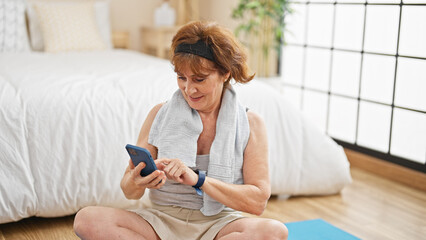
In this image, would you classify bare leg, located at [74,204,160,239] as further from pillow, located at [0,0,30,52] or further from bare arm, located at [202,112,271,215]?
pillow, located at [0,0,30,52]

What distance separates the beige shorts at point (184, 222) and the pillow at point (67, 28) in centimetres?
231

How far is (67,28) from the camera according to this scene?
3660mm

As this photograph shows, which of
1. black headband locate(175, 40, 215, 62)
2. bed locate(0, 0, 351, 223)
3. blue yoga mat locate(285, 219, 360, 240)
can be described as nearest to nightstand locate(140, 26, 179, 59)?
bed locate(0, 0, 351, 223)

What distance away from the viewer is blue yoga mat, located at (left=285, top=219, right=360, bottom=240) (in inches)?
80.6

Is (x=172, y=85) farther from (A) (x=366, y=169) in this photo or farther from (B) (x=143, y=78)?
(A) (x=366, y=169)

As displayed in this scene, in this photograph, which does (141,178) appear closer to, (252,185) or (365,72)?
(252,185)

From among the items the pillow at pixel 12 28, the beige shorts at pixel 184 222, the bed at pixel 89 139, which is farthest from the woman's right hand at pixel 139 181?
the pillow at pixel 12 28

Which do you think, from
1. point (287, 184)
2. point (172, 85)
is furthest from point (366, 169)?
point (172, 85)

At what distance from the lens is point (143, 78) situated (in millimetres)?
2467

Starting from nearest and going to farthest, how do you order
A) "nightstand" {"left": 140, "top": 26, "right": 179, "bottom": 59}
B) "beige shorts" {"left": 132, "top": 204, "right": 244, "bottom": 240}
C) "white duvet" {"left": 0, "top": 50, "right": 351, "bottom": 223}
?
"beige shorts" {"left": 132, "top": 204, "right": 244, "bottom": 240} < "white duvet" {"left": 0, "top": 50, "right": 351, "bottom": 223} < "nightstand" {"left": 140, "top": 26, "right": 179, "bottom": 59}

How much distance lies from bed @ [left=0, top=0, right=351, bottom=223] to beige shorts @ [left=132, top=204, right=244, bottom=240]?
531mm

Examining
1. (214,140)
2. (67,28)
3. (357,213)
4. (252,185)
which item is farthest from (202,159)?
(67,28)

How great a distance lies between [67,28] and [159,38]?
0.98 metres

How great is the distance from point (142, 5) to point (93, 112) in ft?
9.40
